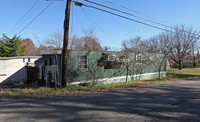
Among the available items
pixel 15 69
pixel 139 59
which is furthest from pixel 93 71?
pixel 15 69

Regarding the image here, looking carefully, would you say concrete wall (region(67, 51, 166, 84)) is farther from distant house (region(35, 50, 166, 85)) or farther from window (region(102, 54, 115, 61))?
window (region(102, 54, 115, 61))

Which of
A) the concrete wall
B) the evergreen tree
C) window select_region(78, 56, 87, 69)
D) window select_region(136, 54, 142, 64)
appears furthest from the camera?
the evergreen tree

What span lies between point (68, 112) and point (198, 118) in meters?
4.26

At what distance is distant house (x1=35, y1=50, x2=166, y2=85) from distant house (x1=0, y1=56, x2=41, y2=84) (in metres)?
1.11

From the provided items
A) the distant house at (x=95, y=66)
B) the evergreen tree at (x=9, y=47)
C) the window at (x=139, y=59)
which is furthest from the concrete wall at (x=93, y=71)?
the evergreen tree at (x=9, y=47)

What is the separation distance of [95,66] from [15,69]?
9.50 m

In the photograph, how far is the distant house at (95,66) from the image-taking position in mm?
11805

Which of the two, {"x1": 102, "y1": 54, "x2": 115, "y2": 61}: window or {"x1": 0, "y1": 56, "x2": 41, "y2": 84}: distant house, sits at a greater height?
{"x1": 102, "y1": 54, "x2": 115, "y2": 61}: window

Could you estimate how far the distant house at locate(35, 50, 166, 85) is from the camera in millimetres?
11805

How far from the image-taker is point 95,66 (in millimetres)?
13070

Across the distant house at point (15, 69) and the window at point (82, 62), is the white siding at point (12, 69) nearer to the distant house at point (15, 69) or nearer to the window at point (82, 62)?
the distant house at point (15, 69)

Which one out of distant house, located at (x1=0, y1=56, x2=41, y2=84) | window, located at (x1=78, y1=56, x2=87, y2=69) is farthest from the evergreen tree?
window, located at (x1=78, y1=56, x2=87, y2=69)

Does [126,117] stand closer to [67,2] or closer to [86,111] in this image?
[86,111]

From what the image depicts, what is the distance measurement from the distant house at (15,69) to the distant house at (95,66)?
1.11m
